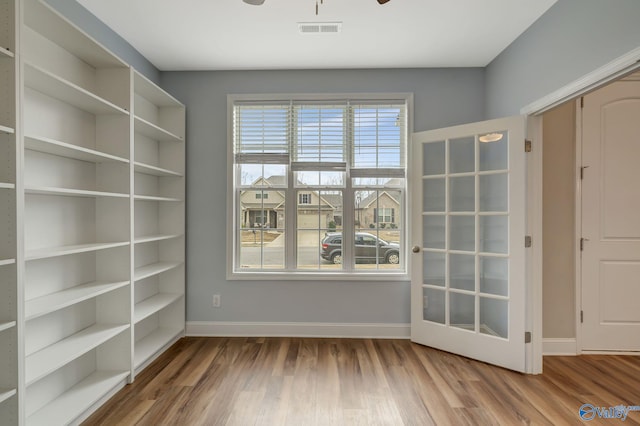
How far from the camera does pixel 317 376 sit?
99.1 inches

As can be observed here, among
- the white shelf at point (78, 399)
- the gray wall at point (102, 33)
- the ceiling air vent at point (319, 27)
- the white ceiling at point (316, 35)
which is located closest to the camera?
the white shelf at point (78, 399)

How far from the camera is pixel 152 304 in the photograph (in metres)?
2.88

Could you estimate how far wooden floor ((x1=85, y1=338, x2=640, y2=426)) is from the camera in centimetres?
204

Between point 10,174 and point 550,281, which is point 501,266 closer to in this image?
point 550,281

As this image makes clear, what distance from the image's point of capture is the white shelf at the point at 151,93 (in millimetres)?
2551

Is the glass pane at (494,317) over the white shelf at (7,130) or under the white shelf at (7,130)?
under

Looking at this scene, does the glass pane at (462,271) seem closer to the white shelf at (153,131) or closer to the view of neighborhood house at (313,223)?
the view of neighborhood house at (313,223)

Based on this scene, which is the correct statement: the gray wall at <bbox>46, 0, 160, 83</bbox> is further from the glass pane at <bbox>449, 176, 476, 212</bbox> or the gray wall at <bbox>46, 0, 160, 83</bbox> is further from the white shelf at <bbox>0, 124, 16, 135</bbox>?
the glass pane at <bbox>449, 176, 476, 212</bbox>

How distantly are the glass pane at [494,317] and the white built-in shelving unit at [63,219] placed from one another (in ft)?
9.27

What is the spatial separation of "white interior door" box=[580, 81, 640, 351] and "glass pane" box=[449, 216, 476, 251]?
3.22ft

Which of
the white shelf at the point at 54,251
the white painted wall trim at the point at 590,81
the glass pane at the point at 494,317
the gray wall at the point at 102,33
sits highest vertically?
the gray wall at the point at 102,33

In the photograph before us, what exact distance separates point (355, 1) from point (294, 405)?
9.19ft

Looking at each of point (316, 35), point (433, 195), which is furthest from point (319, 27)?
point (433, 195)

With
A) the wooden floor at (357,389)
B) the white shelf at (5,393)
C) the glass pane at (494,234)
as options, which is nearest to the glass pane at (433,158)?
the glass pane at (494,234)
